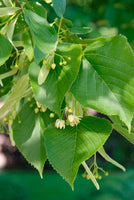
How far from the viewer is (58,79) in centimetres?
51

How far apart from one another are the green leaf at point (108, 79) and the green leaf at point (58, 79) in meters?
0.02

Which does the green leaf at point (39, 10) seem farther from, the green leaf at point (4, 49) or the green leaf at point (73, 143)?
the green leaf at point (73, 143)

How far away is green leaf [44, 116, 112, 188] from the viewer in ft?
1.72

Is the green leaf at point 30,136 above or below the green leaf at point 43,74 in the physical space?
below

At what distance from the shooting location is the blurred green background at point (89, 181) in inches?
98.1

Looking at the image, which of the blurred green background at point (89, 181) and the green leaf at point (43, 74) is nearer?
the green leaf at point (43, 74)

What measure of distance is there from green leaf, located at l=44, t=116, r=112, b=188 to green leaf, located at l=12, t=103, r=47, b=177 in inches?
2.3

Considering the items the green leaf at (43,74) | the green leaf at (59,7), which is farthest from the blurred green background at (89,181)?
the green leaf at (43,74)

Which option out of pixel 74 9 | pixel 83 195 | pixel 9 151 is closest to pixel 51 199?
pixel 83 195

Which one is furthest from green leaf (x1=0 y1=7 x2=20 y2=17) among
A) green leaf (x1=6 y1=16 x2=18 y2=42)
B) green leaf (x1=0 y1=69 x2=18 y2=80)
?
green leaf (x1=0 y1=69 x2=18 y2=80)

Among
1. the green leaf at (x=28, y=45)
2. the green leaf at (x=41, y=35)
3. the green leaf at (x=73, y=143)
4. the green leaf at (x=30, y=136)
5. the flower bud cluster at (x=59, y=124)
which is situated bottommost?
the green leaf at (x=30, y=136)

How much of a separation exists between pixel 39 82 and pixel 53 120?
11 cm

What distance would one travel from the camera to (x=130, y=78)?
1.63 ft

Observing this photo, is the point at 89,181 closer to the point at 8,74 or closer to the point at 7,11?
the point at 8,74
